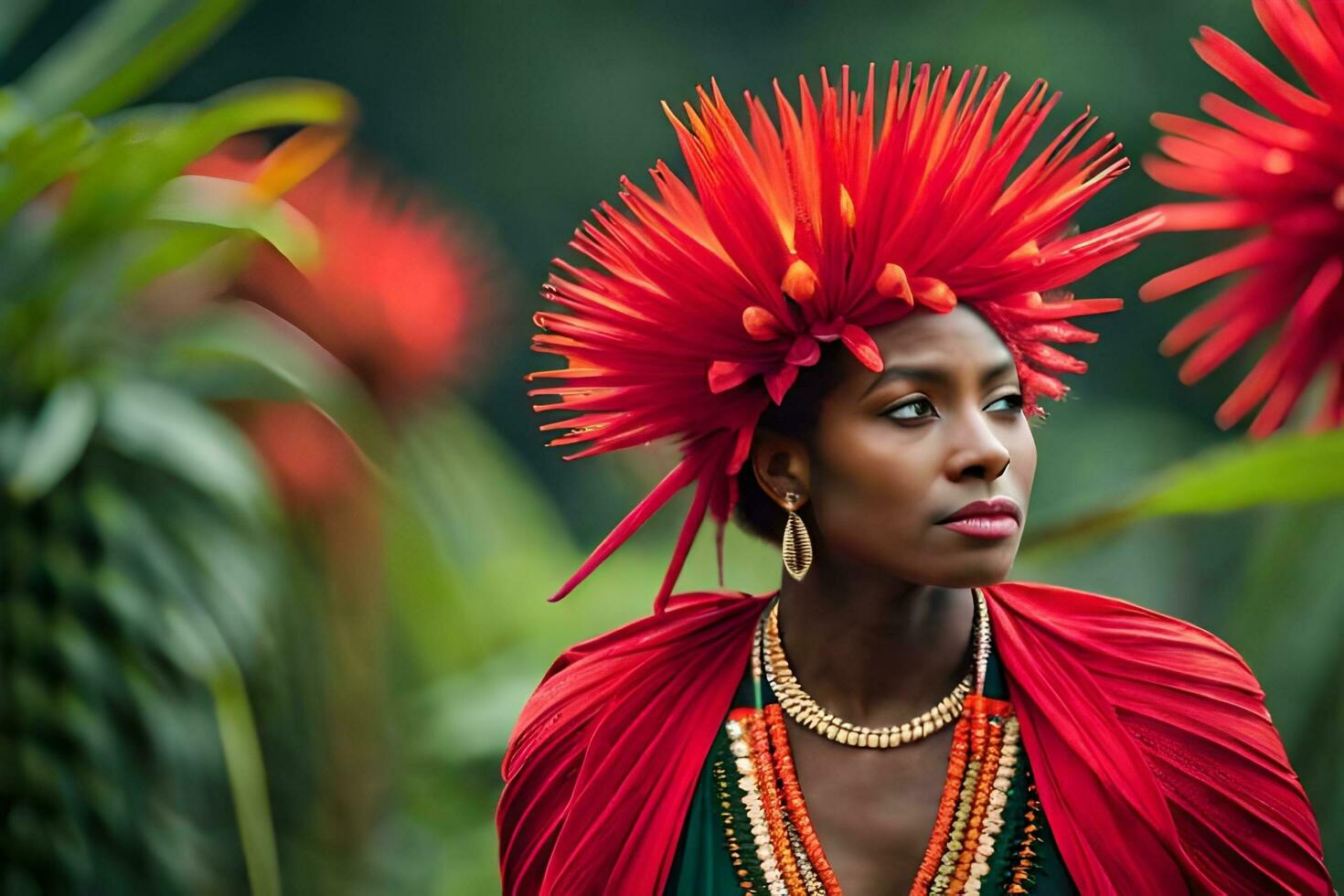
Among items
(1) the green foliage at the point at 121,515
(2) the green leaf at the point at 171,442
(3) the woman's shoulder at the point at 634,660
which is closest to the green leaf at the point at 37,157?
(1) the green foliage at the point at 121,515

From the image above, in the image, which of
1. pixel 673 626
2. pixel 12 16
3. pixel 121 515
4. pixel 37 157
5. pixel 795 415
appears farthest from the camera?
pixel 12 16

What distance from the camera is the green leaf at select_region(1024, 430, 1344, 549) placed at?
964mm

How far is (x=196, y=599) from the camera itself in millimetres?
1848

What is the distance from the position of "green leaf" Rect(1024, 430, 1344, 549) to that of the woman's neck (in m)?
0.16

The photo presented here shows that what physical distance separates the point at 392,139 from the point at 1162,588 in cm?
352

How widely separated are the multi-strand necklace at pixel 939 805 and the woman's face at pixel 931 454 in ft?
0.45

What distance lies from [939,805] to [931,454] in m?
0.27

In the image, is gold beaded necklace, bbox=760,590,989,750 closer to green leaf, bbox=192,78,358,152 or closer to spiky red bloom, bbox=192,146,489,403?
green leaf, bbox=192,78,358,152

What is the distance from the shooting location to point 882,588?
1226 mm

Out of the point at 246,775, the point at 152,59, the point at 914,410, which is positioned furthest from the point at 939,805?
the point at 152,59

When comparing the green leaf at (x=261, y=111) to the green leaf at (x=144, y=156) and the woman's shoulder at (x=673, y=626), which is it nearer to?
the green leaf at (x=144, y=156)

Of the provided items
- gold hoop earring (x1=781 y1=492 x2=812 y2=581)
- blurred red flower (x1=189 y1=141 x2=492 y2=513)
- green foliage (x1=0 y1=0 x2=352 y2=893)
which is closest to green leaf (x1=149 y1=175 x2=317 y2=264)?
green foliage (x1=0 y1=0 x2=352 y2=893)

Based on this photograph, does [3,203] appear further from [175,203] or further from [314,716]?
[314,716]

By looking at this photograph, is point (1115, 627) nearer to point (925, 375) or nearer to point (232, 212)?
point (925, 375)
